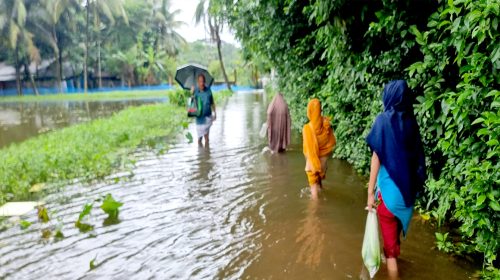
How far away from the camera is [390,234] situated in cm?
363

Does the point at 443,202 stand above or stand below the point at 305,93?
below

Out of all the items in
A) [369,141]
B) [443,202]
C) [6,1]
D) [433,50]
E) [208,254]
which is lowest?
[208,254]

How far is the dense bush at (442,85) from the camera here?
3.11 metres

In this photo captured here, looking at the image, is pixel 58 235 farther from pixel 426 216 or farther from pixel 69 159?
pixel 426 216

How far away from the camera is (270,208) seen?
573cm

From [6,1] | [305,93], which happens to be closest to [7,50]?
[6,1]

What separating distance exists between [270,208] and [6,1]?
44080 millimetres

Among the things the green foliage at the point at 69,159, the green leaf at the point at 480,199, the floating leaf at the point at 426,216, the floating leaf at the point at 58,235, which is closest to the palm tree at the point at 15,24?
the green foliage at the point at 69,159

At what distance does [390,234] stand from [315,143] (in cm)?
241

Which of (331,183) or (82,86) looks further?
(82,86)

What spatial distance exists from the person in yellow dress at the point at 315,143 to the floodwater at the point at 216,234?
0.36 metres

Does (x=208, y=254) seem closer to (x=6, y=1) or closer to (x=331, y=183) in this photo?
(x=331, y=183)

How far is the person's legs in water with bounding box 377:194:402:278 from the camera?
359 centimetres

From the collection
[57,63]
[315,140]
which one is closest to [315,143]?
[315,140]
